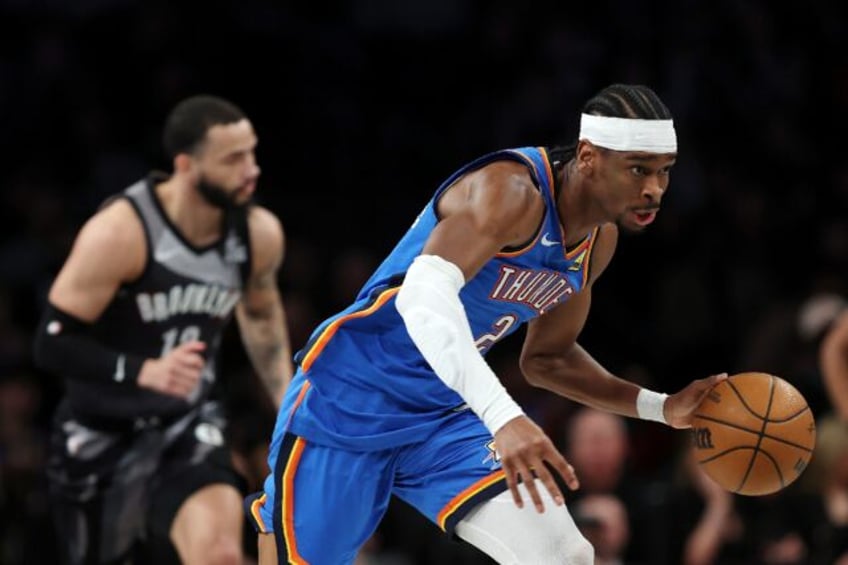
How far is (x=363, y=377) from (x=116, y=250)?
164 centimetres

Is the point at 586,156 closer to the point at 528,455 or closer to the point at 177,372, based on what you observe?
the point at 528,455

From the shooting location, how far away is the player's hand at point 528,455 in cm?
365

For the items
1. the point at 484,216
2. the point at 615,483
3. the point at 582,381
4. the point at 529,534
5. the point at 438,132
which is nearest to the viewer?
the point at 484,216

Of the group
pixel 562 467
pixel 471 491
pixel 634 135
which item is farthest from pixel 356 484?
pixel 634 135

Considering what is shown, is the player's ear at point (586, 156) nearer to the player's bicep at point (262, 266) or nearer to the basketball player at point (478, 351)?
the basketball player at point (478, 351)

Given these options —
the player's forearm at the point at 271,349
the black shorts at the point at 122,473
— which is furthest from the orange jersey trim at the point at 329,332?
the player's forearm at the point at 271,349

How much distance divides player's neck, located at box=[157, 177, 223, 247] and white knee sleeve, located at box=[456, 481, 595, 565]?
2099mm

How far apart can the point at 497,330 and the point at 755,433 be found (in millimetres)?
800

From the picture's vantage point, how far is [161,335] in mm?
5938

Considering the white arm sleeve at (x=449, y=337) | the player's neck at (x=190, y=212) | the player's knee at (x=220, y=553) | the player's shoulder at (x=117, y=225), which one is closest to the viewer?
the white arm sleeve at (x=449, y=337)

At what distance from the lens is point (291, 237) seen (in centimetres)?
1023

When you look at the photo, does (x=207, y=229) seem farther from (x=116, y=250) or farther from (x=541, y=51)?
(x=541, y=51)

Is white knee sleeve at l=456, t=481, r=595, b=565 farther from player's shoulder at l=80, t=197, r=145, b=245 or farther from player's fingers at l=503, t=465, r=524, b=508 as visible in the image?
player's shoulder at l=80, t=197, r=145, b=245

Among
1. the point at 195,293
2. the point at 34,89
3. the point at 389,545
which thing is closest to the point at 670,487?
the point at 389,545
